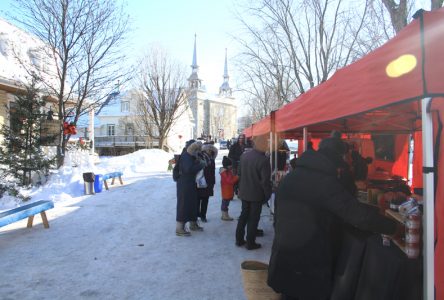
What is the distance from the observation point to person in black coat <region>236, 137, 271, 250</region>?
5.27m

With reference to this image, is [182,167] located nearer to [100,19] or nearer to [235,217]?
[235,217]

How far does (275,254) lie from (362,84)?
149cm

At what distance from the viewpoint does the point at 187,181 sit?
20.6 feet

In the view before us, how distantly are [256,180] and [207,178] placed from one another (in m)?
2.09

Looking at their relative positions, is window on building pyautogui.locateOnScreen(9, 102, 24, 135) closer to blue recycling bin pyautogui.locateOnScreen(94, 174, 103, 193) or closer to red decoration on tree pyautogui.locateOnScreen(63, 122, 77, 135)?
red decoration on tree pyautogui.locateOnScreen(63, 122, 77, 135)

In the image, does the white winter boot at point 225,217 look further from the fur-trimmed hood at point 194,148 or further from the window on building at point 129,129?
the window on building at point 129,129

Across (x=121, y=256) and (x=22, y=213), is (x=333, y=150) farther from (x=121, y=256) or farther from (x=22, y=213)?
(x=22, y=213)

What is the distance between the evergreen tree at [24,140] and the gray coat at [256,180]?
8.53 meters

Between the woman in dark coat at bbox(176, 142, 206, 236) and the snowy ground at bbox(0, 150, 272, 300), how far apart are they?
0.35 m

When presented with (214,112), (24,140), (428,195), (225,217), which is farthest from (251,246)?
(214,112)

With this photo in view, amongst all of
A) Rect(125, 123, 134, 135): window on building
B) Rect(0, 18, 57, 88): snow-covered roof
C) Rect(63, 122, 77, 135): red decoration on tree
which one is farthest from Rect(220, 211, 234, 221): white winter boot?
Rect(125, 123, 134, 135): window on building

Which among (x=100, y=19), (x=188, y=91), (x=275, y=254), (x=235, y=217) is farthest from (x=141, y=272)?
(x=188, y=91)

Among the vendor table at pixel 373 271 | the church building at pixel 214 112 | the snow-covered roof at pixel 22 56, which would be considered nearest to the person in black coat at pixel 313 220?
the vendor table at pixel 373 271

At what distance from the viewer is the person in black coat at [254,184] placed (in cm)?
527
